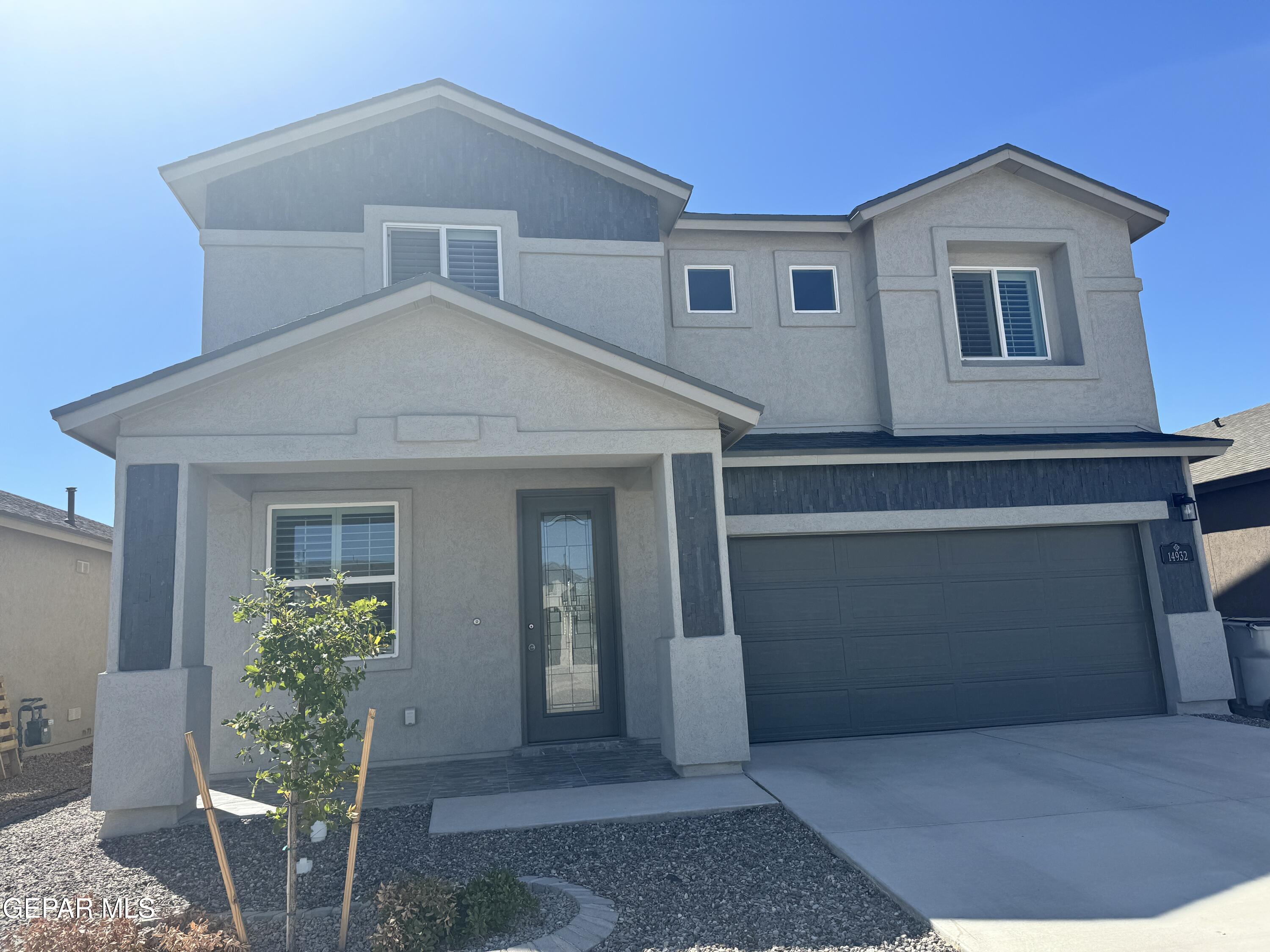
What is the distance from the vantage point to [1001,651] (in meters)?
9.59

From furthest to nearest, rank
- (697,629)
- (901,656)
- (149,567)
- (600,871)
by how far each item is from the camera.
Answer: (901,656) < (697,629) < (149,567) < (600,871)

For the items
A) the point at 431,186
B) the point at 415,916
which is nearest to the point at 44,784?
the point at 415,916

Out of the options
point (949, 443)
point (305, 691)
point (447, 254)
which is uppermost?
point (447, 254)

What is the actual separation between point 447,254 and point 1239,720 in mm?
10592

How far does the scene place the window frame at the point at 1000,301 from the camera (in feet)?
35.2

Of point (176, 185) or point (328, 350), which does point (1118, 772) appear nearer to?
point (328, 350)

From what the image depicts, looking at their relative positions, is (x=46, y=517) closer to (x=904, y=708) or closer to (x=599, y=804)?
(x=599, y=804)

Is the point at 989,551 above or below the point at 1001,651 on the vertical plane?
above

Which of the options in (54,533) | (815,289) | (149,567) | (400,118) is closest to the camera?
(149,567)

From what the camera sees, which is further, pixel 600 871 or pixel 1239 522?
pixel 1239 522

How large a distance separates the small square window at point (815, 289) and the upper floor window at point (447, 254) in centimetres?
388

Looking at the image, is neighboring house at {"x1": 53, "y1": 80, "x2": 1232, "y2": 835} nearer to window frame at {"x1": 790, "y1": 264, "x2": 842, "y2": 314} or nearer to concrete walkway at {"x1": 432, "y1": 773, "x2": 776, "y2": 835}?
window frame at {"x1": 790, "y1": 264, "x2": 842, "y2": 314}

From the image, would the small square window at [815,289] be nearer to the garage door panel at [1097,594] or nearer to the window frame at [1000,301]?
the window frame at [1000,301]

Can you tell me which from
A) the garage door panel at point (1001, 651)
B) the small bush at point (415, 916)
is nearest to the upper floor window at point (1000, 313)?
the garage door panel at point (1001, 651)
